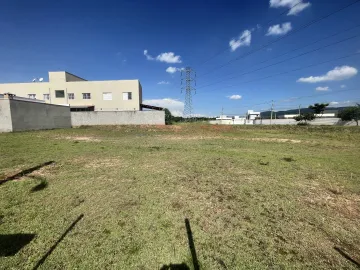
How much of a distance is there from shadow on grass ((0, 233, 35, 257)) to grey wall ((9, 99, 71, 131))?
1936 cm

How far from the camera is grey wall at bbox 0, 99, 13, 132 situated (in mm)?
16016

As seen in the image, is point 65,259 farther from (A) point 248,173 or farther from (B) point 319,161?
(B) point 319,161

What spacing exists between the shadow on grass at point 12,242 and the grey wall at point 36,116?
19358mm

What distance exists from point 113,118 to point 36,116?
9460 millimetres

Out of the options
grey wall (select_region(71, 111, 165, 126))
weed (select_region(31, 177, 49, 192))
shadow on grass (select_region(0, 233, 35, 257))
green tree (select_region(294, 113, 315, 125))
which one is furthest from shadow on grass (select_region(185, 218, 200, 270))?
green tree (select_region(294, 113, 315, 125))

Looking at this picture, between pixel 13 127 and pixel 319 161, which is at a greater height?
pixel 13 127

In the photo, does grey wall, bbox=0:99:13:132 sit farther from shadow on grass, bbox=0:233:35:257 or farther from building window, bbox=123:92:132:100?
shadow on grass, bbox=0:233:35:257

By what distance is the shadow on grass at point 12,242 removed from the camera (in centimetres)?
220

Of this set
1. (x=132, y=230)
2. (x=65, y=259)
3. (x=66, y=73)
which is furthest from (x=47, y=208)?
(x=66, y=73)

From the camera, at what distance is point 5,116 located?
1616 cm

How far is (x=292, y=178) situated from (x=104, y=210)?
4930 mm

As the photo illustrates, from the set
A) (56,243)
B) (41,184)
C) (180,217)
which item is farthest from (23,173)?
(180,217)

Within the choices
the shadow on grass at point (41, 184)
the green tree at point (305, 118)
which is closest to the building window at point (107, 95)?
the shadow on grass at point (41, 184)

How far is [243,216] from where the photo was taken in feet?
10.1
